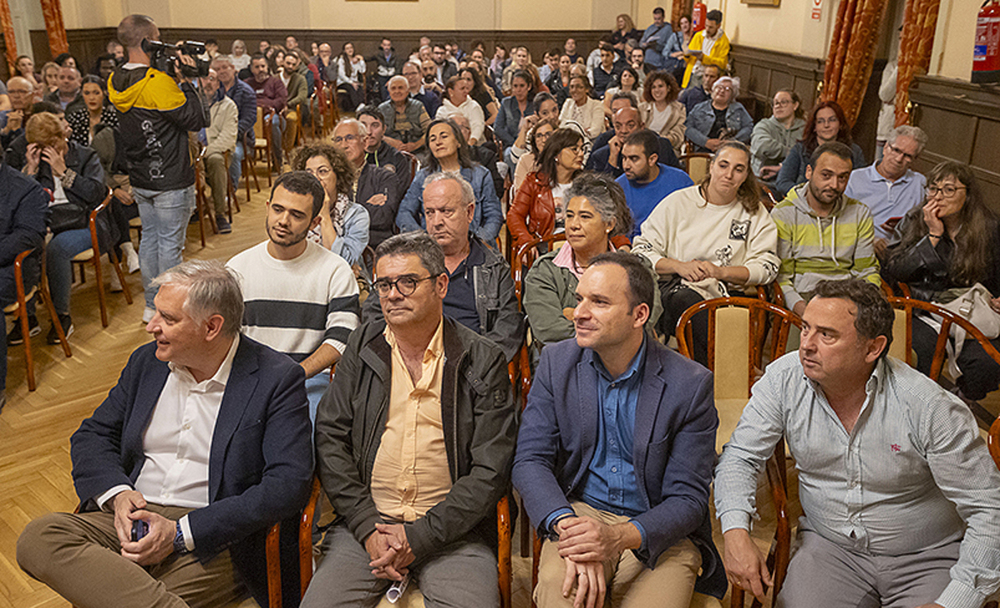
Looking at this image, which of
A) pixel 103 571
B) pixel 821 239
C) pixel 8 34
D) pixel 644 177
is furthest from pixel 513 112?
pixel 8 34

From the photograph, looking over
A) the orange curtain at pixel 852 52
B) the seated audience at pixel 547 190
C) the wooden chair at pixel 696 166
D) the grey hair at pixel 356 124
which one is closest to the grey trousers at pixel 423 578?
the seated audience at pixel 547 190

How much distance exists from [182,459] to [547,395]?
967 millimetres

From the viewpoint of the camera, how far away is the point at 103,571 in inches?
69.8

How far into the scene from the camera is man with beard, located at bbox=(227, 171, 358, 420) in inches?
105

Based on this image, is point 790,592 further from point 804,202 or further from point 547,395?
point 804,202

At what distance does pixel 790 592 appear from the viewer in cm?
189

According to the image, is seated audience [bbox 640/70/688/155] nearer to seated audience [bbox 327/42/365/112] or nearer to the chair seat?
the chair seat

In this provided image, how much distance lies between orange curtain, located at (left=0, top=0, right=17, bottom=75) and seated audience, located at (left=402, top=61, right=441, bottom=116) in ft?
19.7

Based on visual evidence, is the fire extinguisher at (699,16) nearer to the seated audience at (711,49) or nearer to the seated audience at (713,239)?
the seated audience at (711,49)

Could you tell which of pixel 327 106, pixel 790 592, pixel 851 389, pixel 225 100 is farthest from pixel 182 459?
pixel 327 106

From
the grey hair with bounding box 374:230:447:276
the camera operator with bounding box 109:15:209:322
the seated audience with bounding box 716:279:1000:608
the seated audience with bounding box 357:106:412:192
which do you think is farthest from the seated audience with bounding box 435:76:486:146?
the seated audience with bounding box 716:279:1000:608

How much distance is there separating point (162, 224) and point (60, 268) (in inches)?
22.7

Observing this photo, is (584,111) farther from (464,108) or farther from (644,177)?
(644,177)

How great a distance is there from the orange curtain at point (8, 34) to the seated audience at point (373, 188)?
7986 millimetres
